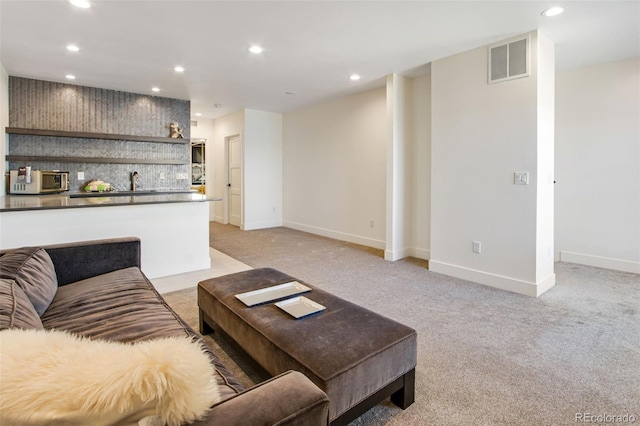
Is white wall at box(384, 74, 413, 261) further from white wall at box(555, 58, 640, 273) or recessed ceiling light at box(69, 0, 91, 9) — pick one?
recessed ceiling light at box(69, 0, 91, 9)

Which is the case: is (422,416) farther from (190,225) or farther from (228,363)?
(190,225)

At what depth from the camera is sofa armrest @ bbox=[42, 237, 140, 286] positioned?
223 cm

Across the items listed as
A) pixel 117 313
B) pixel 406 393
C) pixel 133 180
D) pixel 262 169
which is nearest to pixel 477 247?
pixel 406 393

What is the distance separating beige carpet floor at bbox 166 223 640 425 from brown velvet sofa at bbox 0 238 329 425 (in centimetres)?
63

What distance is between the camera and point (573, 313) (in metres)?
2.83

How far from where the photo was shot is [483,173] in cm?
360

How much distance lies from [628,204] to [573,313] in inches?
81.8

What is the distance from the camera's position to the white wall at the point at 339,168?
17.7ft

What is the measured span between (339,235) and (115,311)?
464 cm

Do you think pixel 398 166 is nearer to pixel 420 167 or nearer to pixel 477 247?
pixel 420 167


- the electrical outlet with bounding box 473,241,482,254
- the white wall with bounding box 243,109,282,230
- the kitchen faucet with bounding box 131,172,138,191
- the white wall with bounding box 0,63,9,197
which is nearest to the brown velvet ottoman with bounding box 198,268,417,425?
the electrical outlet with bounding box 473,241,482,254

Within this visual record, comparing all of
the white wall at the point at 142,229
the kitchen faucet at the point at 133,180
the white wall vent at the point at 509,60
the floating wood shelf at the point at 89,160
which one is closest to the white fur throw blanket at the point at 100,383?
the white wall at the point at 142,229

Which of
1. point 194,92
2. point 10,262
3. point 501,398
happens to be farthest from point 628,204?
point 194,92

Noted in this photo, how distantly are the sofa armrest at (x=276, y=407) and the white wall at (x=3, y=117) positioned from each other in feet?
17.5
